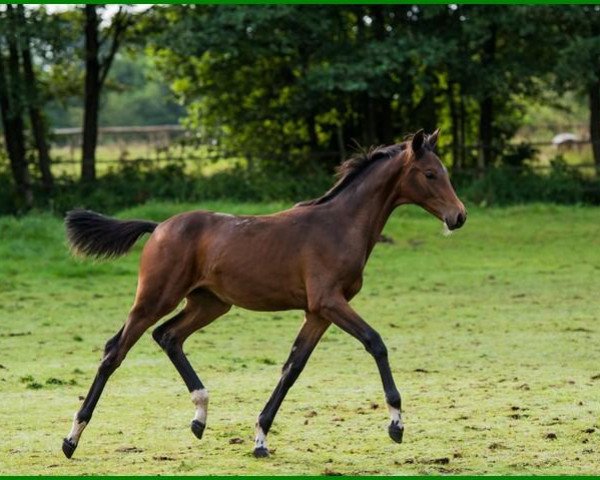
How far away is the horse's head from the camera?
956 cm

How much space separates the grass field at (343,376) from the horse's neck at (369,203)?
149 centimetres

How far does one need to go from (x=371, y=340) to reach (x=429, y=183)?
48.8 inches

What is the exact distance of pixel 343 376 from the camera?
13.1m

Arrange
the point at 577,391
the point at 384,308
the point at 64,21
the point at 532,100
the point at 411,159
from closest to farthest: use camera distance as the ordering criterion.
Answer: the point at 411,159, the point at 577,391, the point at 384,308, the point at 64,21, the point at 532,100

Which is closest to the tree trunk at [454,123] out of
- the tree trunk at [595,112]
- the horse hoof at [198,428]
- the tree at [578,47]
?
the tree at [578,47]

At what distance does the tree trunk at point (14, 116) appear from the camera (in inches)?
1195

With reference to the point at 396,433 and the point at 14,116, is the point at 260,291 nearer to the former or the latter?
the point at 396,433

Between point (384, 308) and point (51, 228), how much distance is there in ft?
29.4

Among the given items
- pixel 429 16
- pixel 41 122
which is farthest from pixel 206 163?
pixel 429 16

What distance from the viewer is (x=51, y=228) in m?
25.5

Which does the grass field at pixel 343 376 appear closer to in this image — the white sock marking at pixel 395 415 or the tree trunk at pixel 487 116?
the white sock marking at pixel 395 415

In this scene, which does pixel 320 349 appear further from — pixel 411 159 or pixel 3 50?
pixel 3 50

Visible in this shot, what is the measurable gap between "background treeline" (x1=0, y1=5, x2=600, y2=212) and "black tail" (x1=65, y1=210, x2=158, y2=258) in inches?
771

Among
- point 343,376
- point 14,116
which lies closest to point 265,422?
point 343,376
